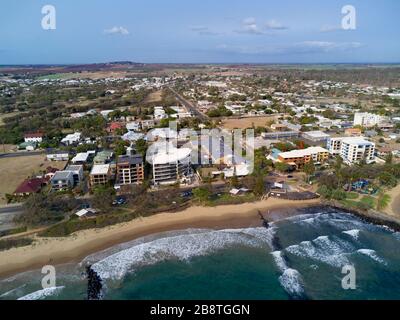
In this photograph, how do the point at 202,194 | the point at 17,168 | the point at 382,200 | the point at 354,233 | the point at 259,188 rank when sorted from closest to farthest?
the point at 354,233 < the point at 202,194 < the point at 382,200 < the point at 259,188 < the point at 17,168

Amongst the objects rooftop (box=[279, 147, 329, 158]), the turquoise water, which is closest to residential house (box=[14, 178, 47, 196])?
the turquoise water

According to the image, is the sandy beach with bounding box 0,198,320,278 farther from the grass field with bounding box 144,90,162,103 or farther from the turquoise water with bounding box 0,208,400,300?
the grass field with bounding box 144,90,162,103

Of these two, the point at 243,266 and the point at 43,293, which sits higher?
the point at 243,266

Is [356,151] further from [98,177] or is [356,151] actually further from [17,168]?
[17,168]

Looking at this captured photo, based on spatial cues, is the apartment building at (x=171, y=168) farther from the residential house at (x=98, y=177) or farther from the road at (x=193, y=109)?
the road at (x=193, y=109)

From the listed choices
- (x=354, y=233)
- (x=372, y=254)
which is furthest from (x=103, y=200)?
(x=372, y=254)

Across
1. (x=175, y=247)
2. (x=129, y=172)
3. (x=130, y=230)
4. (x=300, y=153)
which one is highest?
(x=300, y=153)

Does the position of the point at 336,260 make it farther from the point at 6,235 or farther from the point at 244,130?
the point at 244,130

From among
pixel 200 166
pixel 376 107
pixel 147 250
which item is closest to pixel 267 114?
pixel 376 107
